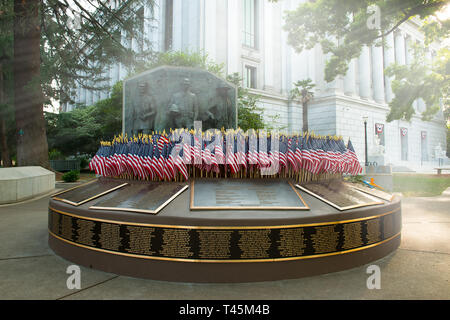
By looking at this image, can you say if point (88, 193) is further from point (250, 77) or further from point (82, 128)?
point (250, 77)

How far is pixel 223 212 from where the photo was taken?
12.1 feet

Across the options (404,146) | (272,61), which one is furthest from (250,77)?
(404,146)

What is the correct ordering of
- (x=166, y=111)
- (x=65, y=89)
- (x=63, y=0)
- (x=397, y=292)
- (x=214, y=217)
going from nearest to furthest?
1. (x=397, y=292)
2. (x=214, y=217)
3. (x=166, y=111)
4. (x=63, y=0)
5. (x=65, y=89)

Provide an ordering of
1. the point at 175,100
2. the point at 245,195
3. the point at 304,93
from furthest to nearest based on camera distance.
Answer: the point at 304,93
the point at 175,100
the point at 245,195

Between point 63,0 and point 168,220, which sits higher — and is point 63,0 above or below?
above

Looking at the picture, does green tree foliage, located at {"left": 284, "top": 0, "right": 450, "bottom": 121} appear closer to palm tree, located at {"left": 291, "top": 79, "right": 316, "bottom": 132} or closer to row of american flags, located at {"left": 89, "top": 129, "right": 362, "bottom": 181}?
palm tree, located at {"left": 291, "top": 79, "right": 316, "bottom": 132}

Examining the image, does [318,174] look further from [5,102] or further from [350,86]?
[350,86]

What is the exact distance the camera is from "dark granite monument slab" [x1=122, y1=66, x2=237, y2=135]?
778cm

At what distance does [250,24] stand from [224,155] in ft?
113

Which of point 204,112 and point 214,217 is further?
point 204,112

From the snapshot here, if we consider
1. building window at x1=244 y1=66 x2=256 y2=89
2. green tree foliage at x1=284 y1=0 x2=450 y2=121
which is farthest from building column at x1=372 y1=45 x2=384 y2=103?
building window at x1=244 y1=66 x2=256 y2=89

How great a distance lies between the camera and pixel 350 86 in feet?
124
